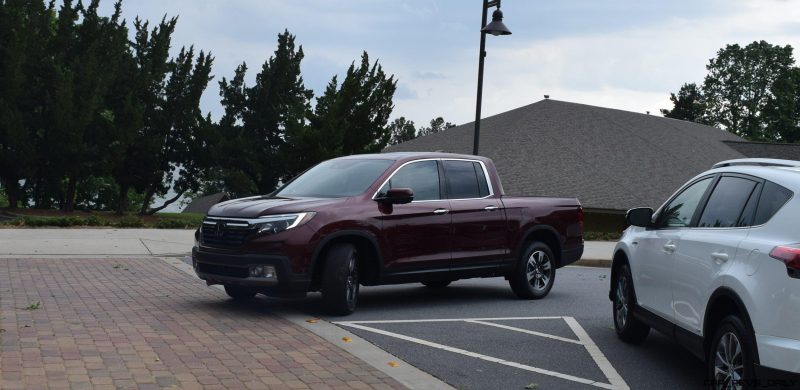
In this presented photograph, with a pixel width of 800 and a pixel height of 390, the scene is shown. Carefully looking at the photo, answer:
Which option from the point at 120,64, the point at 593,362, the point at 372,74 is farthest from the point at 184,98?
the point at 593,362

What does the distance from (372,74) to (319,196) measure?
43.6 meters

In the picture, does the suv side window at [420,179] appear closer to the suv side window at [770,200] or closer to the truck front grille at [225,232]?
the truck front grille at [225,232]

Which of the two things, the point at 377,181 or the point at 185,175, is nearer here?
the point at 377,181

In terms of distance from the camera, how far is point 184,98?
161 feet

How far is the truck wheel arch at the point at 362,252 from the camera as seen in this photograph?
10266 mm

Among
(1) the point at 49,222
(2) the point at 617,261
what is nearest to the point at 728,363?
(2) the point at 617,261

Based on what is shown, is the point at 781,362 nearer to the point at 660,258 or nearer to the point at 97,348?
the point at 660,258

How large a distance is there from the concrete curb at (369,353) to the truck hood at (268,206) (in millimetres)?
1143

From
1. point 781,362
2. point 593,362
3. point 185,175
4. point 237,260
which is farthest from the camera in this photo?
point 185,175

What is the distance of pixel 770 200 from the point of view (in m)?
6.05

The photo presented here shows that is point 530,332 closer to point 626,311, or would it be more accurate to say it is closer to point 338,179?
point 626,311

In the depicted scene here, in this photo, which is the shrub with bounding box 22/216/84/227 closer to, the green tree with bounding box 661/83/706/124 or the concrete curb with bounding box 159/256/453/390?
the concrete curb with bounding box 159/256/453/390

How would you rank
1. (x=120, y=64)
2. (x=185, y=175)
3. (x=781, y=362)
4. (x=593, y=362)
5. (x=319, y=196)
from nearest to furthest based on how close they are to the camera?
(x=781, y=362) → (x=593, y=362) → (x=319, y=196) → (x=120, y=64) → (x=185, y=175)

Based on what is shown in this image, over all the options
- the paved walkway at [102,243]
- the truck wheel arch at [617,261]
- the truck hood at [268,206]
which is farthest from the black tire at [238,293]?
the paved walkway at [102,243]
